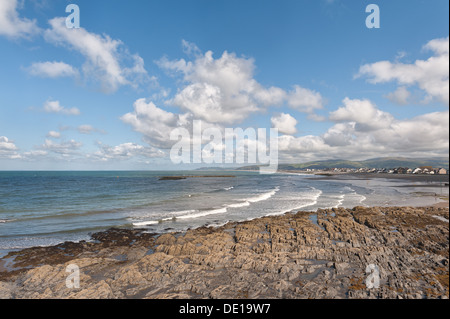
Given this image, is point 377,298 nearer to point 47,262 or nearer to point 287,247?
point 287,247

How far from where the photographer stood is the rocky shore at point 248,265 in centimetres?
1043

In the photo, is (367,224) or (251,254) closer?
(251,254)

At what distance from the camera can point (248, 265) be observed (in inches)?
511

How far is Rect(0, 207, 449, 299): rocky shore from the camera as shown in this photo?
1043cm

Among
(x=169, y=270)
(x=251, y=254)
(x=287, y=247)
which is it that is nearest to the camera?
(x=169, y=270)

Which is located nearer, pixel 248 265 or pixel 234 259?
pixel 248 265

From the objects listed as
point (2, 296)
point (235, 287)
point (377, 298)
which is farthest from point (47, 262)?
point (377, 298)

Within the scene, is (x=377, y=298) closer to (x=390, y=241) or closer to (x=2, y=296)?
(x=390, y=241)

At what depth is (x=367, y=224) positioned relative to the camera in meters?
22.1

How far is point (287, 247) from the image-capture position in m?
16.0
